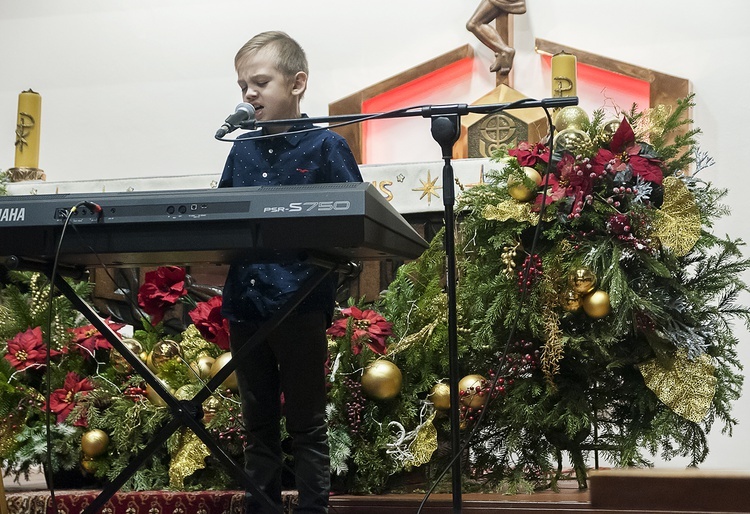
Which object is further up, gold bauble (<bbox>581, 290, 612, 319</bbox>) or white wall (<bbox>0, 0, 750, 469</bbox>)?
white wall (<bbox>0, 0, 750, 469</bbox>)

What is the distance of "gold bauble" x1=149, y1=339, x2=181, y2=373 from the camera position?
7.84 feet

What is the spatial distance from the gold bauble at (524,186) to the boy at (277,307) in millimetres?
614

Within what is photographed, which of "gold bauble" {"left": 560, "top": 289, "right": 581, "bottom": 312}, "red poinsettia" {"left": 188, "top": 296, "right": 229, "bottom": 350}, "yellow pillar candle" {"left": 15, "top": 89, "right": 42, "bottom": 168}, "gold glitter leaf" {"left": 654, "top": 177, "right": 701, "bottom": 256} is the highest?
"yellow pillar candle" {"left": 15, "top": 89, "right": 42, "bottom": 168}

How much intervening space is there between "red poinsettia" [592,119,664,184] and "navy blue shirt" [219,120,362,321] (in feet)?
2.28

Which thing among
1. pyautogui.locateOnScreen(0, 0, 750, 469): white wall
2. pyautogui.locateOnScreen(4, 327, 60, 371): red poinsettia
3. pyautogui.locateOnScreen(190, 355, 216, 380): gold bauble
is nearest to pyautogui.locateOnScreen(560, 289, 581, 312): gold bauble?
pyautogui.locateOnScreen(190, 355, 216, 380): gold bauble

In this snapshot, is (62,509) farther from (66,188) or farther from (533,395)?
(66,188)

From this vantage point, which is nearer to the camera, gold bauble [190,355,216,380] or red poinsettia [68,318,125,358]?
gold bauble [190,355,216,380]

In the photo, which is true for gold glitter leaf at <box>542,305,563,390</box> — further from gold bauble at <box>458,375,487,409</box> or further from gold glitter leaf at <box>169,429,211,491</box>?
gold glitter leaf at <box>169,429,211,491</box>

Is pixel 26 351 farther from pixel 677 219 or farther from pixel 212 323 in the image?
pixel 677 219

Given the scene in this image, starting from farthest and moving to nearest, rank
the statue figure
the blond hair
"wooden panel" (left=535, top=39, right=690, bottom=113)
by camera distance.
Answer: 1. the statue figure
2. "wooden panel" (left=535, top=39, right=690, bottom=113)
3. the blond hair

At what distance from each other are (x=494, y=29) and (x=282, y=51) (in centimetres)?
219

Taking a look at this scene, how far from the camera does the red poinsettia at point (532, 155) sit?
7.28 feet

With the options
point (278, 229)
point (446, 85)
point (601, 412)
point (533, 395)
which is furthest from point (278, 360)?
point (446, 85)

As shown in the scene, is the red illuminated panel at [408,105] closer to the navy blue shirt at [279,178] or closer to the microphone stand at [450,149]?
the navy blue shirt at [279,178]
